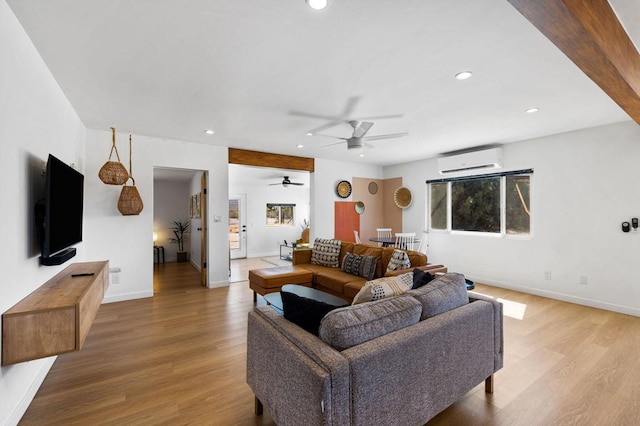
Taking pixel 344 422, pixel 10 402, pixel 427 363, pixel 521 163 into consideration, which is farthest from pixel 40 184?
pixel 521 163

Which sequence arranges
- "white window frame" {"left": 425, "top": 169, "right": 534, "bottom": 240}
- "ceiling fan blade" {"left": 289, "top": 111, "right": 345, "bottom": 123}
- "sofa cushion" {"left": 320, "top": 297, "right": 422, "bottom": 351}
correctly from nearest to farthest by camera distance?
1. "sofa cushion" {"left": 320, "top": 297, "right": 422, "bottom": 351}
2. "ceiling fan blade" {"left": 289, "top": 111, "right": 345, "bottom": 123}
3. "white window frame" {"left": 425, "top": 169, "right": 534, "bottom": 240}

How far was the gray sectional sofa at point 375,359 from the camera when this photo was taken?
1226 mm

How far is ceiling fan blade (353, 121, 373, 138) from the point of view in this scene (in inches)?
137

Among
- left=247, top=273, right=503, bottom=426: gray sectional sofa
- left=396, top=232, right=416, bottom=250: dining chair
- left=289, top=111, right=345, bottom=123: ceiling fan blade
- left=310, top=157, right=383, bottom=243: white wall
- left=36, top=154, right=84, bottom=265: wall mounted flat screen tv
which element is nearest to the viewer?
left=247, top=273, right=503, bottom=426: gray sectional sofa

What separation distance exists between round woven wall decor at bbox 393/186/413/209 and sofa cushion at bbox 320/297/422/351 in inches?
200

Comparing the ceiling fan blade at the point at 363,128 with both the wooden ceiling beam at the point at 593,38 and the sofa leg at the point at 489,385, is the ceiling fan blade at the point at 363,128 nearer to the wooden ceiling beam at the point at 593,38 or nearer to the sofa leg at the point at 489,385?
the wooden ceiling beam at the point at 593,38

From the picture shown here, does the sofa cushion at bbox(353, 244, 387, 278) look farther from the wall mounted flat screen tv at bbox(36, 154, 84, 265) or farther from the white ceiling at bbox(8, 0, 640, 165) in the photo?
the wall mounted flat screen tv at bbox(36, 154, 84, 265)

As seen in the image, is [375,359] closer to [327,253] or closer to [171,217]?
[327,253]

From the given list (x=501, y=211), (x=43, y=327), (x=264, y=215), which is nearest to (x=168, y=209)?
(x=264, y=215)

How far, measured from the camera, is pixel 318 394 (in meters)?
1.17

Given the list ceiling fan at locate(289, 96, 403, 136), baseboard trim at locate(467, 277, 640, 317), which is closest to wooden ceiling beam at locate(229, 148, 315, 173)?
ceiling fan at locate(289, 96, 403, 136)

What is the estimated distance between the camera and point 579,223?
161 inches

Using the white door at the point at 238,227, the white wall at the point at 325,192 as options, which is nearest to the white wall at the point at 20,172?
the white wall at the point at 325,192

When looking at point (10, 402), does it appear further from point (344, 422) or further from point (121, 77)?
point (121, 77)
